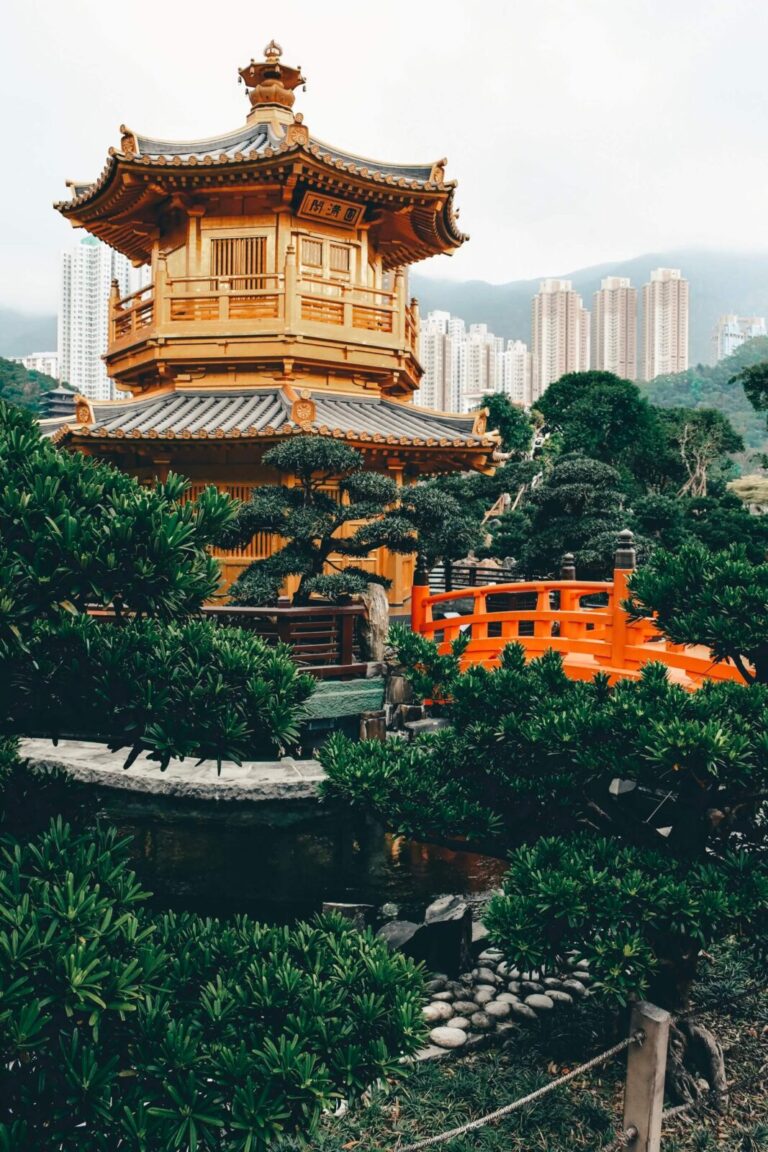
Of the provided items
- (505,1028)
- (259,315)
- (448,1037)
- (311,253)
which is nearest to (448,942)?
(505,1028)

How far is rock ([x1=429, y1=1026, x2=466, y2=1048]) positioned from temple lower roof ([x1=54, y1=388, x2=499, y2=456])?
27.7 ft

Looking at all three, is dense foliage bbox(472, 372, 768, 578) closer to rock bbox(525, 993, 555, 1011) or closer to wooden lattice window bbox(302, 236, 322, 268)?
wooden lattice window bbox(302, 236, 322, 268)

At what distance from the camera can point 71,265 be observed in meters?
109

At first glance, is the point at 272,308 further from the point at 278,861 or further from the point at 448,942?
the point at 448,942

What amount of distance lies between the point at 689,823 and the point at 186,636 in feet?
10.3

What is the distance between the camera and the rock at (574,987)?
20.1 feet

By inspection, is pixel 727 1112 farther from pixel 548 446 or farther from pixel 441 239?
pixel 548 446

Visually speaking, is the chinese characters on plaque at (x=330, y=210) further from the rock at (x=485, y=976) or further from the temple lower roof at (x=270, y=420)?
the rock at (x=485, y=976)

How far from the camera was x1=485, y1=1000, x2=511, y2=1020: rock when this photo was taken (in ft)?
19.0

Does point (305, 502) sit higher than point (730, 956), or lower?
higher

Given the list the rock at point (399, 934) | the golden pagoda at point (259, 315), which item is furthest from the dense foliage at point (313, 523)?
the rock at point (399, 934)

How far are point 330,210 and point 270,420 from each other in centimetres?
458

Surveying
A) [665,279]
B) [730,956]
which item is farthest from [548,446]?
[665,279]

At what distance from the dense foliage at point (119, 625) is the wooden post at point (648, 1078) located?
84.7 inches
